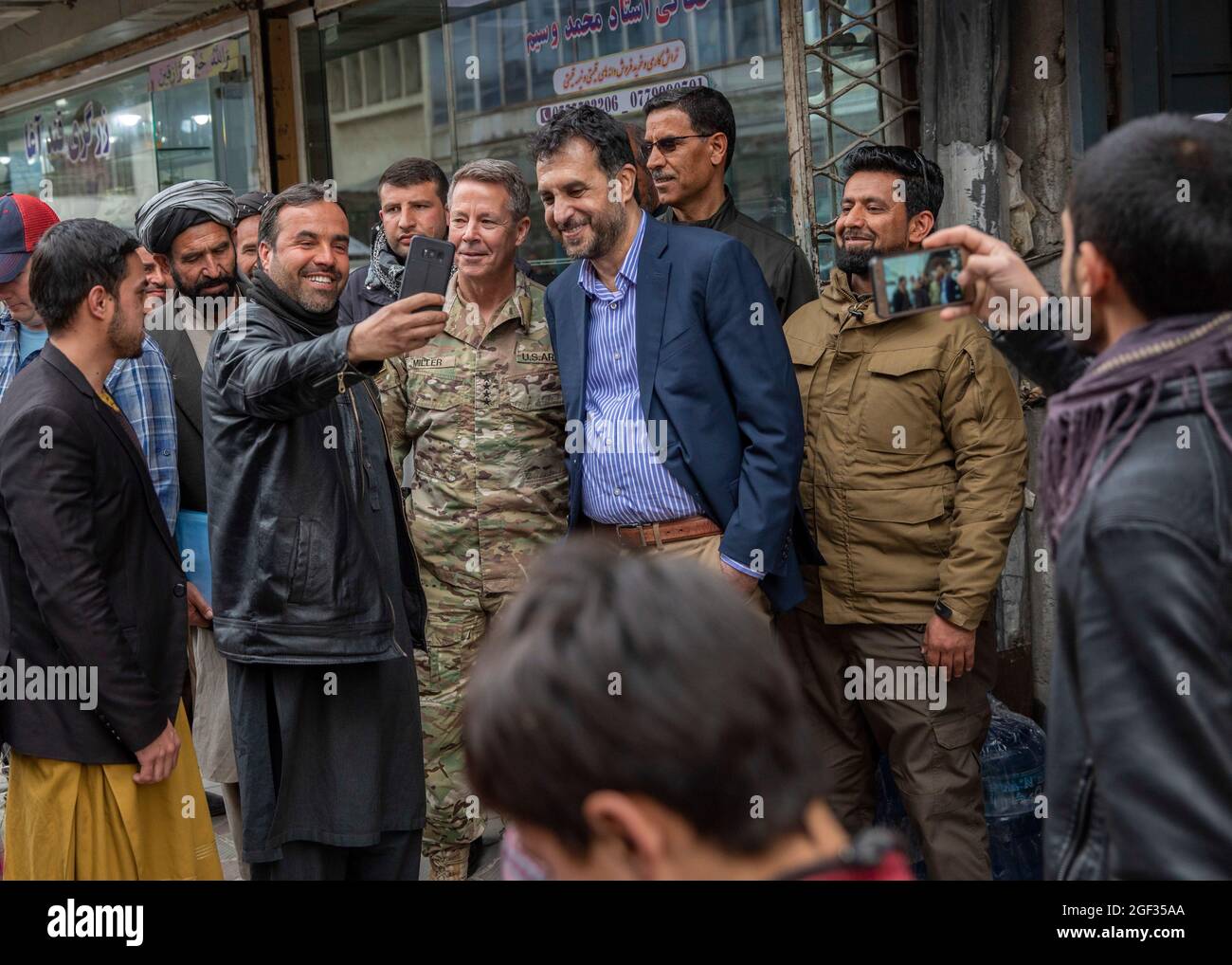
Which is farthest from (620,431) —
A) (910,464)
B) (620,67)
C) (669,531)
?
(620,67)

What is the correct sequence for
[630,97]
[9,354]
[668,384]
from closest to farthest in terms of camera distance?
[668,384], [9,354], [630,97]

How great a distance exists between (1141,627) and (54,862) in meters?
2.56

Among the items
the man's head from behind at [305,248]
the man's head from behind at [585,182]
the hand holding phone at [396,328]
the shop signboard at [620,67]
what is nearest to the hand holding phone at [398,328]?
the hand holding phone at [396,328]

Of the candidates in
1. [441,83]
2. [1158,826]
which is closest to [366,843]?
[1158,826]

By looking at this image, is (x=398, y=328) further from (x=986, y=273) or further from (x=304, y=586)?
(x=986, y=273)

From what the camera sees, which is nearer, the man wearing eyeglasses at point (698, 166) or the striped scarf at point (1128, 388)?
the striped scarf at point (1128, 388)

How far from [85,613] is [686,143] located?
98.6 inches

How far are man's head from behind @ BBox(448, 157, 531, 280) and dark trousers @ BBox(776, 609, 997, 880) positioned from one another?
1.37 meters

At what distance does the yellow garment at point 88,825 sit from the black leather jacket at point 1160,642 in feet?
7.23

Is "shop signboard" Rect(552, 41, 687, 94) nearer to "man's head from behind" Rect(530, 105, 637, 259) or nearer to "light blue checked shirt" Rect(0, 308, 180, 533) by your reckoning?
"man's head from behind" Rect(530, 105, 637, 259)

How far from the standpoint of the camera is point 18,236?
182 inches

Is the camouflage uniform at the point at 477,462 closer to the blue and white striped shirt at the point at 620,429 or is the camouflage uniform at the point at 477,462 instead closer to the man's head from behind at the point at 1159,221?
the blue and white striped shirt at the point at 620,429

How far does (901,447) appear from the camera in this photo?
3826 millimetres

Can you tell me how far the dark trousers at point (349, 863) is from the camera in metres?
3.57
